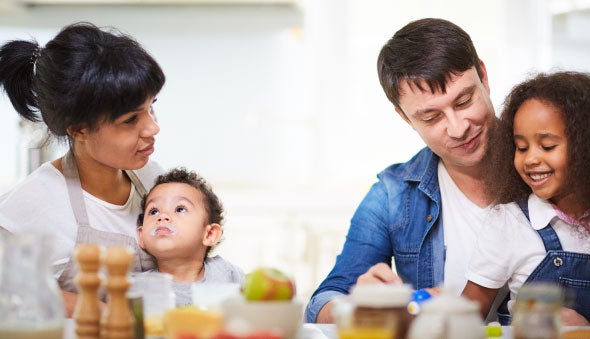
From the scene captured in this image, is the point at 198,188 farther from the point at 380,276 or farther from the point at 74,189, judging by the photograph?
the point at 380,276

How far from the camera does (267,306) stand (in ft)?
3.48

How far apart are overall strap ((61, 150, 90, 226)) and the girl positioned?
86 cm

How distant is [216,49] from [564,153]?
3.06m

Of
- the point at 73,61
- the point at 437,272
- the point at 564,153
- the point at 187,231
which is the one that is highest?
the point at 73,61

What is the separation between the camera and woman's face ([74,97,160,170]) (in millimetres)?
1757

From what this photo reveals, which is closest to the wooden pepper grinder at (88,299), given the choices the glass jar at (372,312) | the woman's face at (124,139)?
the glass jar at (372,312)

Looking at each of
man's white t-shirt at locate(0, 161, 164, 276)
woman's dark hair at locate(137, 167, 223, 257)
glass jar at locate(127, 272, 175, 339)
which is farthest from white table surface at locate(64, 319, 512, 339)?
woman's dark hair at locate(137, 167, 223, 257)

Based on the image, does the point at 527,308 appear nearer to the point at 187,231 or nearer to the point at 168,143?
the point at 187,231

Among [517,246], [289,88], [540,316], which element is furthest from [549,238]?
[289,88]

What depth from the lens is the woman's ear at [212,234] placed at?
1939 mm

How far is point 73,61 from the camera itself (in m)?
1.74

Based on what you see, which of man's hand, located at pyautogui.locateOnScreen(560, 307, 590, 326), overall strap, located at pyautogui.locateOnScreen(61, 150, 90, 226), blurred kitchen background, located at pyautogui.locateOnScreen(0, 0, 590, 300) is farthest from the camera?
blurred kitchen background, located at pyautogui.locateOnScreen(0, 0, 590, 300)

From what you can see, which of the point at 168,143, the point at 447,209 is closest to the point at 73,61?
the point at 447,209

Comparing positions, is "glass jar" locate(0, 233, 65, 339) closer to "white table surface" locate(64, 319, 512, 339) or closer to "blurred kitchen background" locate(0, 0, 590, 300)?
"white table surface" locate(64, 319, 512, 339)
